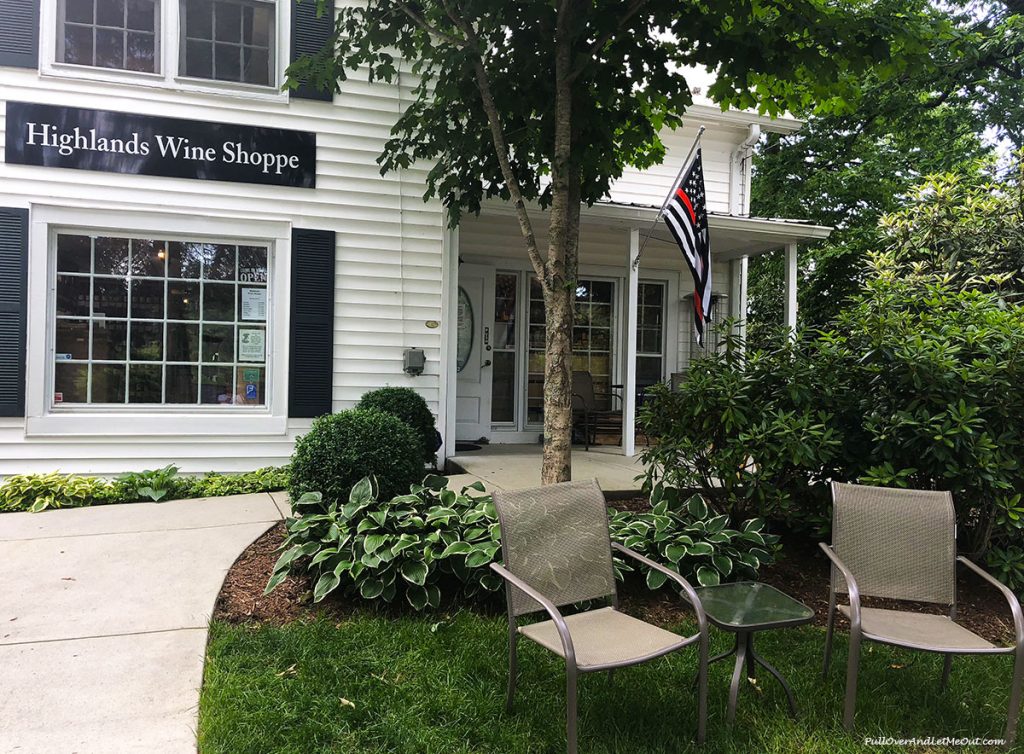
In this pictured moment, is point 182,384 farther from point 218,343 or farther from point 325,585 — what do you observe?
point 325,585

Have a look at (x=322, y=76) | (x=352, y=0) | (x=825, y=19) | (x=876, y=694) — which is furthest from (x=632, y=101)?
(x=876, y=694)

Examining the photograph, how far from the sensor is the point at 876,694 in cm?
289

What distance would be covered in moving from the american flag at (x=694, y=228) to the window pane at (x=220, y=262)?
13.5ft

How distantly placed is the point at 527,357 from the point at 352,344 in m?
2.91

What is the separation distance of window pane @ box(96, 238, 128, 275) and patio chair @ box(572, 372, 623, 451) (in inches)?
198

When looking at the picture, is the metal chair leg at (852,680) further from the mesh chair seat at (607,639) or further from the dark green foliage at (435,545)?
the dark green foliage at (435,545)

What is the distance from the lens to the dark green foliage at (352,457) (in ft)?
14.5

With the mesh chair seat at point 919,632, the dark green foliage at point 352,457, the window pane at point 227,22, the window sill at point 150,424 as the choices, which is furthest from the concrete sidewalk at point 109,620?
the window pane at point 227,22


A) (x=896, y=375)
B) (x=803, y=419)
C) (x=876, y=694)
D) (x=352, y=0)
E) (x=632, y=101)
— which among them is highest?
(x=352, y=0)

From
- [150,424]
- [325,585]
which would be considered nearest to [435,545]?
[325,585]

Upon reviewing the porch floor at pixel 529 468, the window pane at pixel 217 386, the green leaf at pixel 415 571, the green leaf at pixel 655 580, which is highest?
the window pane at pixel 217 386

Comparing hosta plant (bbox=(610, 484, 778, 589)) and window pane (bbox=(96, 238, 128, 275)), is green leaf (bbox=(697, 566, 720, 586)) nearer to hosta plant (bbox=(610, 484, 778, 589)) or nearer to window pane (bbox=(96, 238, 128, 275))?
hosta plant (bbox=(610, 484, 778, 589))

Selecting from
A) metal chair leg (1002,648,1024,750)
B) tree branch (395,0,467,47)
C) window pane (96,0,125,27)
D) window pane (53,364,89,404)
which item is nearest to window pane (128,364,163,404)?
window pane (53,364,89,404)

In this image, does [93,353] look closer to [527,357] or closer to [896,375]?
[527,357]
